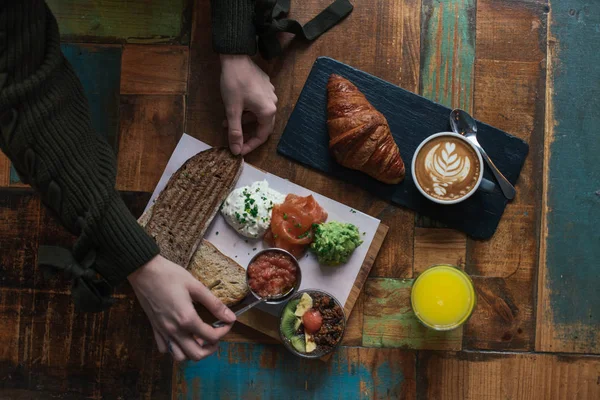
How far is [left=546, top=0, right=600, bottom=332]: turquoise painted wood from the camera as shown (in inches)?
86.9

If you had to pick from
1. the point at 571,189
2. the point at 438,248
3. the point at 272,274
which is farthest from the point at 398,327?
the point at 571,189

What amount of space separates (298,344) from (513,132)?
4.21ft

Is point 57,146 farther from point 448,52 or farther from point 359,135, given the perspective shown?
point 448,52

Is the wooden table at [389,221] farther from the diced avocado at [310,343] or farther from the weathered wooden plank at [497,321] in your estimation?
the diced avocado at [310,343]

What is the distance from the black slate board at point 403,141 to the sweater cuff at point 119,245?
0.76 metres

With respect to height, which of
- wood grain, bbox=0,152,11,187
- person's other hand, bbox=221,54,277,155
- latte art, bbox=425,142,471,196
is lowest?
wood grain, bbox=0,152,11,187

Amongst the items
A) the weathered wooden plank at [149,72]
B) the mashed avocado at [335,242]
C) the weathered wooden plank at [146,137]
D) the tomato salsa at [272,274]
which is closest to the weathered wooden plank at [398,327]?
the mashed avocado at [335,242]

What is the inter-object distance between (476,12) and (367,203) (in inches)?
37.8

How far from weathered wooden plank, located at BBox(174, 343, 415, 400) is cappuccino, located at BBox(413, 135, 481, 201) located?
0.71m

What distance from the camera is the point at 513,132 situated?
2244 mm

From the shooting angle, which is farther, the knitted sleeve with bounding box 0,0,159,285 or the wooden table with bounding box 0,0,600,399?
the wooden table with bounding box 0,0,600,399

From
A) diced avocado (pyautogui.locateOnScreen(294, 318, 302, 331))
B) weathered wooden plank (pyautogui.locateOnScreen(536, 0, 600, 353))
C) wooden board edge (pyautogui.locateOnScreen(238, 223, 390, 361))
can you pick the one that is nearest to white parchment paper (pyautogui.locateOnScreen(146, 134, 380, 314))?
wooden board edge (pyautogui.locateOnScreen(238, 223, 390, 361))

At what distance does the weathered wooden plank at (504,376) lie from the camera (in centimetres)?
219

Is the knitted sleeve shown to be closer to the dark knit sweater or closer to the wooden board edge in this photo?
the dark knit sweater
